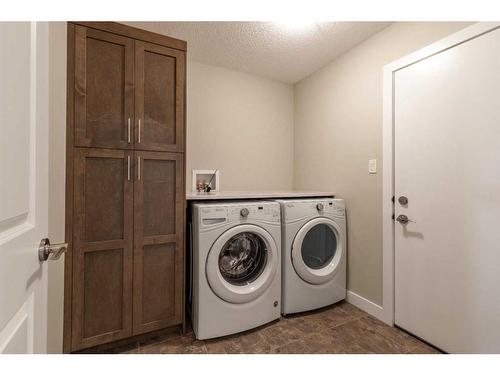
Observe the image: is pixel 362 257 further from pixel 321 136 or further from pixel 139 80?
pixel 139 80

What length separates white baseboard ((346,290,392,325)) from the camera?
1.81 metres

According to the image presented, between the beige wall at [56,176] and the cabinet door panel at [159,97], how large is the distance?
0.39m

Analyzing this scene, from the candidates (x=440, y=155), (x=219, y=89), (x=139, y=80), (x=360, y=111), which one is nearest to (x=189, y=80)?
(x=219, y=89)

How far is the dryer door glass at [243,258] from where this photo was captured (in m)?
1.73

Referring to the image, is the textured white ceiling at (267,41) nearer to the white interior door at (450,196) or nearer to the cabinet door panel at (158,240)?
the white interior door at (450,196)

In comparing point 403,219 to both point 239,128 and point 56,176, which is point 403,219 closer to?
point 239,128

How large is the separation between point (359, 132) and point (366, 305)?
1.48 metres

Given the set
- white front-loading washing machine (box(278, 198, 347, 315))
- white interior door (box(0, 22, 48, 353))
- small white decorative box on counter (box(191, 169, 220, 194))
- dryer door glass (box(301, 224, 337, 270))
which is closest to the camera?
white interior door (box(0, 22, 48, 353))

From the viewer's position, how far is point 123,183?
1427mm

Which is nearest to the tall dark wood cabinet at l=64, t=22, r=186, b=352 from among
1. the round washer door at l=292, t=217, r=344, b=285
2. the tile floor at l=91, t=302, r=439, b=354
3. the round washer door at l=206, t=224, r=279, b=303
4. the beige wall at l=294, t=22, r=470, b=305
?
the tile floor at l=91, t=302, r=439, b=354

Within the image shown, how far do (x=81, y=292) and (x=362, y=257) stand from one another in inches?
81.2

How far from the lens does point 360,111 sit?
1.99 meters

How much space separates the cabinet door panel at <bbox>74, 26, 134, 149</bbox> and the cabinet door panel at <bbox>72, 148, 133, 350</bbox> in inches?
3.9

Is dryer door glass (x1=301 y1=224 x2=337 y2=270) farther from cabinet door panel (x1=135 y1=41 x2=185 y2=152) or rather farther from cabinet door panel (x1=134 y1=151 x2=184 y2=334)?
cabinet door panel (x1=135 y1=41 x2=185 y2=152)
